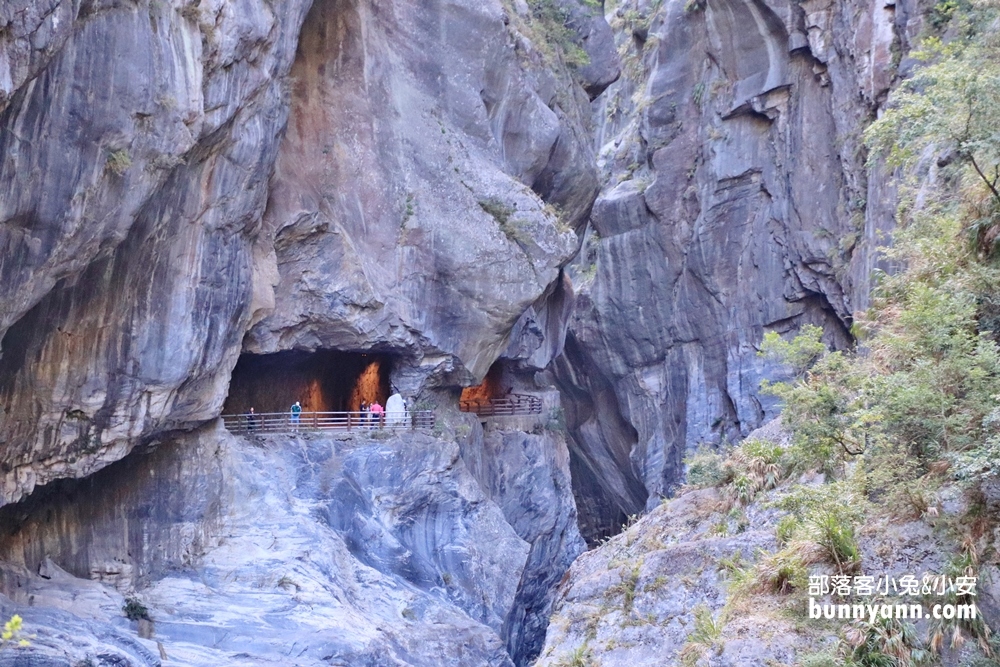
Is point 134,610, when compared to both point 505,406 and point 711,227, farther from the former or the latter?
point 711,227

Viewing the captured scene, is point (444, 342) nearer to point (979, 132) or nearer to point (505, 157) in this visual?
point (505, 157)

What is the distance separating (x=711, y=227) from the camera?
3575 centimetres

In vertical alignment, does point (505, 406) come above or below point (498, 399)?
below

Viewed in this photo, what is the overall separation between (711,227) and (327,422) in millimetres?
19809

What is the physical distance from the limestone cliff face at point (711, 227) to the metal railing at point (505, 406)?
27.5 ft

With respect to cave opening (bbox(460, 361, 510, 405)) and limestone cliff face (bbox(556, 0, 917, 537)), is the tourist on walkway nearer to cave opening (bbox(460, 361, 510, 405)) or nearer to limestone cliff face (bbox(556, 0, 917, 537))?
cave opening (bbox(460, 361, 510, 405))

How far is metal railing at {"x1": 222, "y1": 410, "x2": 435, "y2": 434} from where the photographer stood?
22.1m

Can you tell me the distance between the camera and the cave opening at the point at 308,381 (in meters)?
24.2

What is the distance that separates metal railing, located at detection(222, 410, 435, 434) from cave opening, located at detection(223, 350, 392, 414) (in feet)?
2.80

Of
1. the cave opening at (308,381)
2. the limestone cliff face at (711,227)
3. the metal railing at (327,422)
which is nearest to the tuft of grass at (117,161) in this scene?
the metal railing at (327,422)

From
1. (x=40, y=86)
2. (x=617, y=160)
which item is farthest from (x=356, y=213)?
(x=617, y=160)

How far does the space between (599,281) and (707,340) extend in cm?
596

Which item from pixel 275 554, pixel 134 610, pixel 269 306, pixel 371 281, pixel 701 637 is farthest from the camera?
pixel 371 281

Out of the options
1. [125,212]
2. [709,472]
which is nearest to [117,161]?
[125,212]
